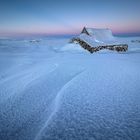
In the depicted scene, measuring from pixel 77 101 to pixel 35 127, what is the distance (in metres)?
1.09

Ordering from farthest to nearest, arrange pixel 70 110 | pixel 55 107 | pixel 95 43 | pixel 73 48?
pixel 73 48 < pixel 95 43 < pixel 55 107 < pixel 70 110

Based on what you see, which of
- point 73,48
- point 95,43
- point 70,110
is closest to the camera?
point 70,110

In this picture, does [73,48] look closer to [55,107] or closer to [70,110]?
[55,107]

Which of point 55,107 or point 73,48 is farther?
point 73,48

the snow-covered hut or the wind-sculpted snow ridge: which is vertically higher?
the snow-covered hut

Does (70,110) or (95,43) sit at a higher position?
(95,43)

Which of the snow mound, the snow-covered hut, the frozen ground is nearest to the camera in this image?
the frozen ground

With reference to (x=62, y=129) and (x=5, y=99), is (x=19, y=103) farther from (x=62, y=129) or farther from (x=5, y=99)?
(x=62, y=129)

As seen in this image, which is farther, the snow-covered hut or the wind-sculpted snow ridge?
the snow-covered hut

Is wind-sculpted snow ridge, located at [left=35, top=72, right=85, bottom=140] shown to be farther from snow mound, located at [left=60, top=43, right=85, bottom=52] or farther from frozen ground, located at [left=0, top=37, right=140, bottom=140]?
snow mound, located at [left=60, top=43, right=85, bottom=52]

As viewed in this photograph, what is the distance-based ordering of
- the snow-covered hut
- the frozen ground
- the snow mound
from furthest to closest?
the snow mound → the snow-covered hut → the frozen ground

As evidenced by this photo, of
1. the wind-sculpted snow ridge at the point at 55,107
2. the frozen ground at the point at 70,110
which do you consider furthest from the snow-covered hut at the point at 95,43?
the wind-sculpted snow ridge at the point at 55,107

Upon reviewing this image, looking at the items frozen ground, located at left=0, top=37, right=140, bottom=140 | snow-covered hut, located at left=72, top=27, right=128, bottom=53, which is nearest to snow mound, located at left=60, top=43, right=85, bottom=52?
snow-covered hut, located at left=72, top=27, right=128, bottom=53

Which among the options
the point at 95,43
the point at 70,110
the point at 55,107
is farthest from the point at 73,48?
the point at 70,110
